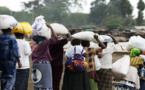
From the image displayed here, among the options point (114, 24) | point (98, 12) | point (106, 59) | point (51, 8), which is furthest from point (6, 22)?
point (98, 12)

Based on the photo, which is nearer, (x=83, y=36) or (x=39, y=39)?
(x=39, y=39)

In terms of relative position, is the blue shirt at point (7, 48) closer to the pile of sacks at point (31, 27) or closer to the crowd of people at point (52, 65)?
the crowd of people at point (52, 65)

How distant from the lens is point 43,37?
3725 mm

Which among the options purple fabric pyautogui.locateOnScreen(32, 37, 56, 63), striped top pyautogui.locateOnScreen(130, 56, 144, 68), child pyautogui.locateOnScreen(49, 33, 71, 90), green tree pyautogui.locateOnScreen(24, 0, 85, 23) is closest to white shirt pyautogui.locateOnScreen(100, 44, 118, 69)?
striped top pyautogui.locateOnScreen(130, 56, 144, 68)

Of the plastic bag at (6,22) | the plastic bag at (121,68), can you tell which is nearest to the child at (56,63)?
the plastic bag at (6,22)

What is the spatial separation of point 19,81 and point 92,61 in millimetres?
1286

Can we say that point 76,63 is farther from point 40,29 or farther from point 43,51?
point 40,29

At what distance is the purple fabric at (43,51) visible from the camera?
12.0 ft

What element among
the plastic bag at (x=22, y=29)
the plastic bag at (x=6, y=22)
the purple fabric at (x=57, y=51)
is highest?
the plastic bag at (x=6, y=22)

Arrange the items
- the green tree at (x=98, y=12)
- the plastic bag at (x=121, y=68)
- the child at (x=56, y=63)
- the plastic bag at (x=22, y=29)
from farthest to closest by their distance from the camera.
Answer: the green tree at (x=98, y=12)
the plastic bag at (x=121, y=68)
the child at (x=56, y=63)
the plastic bag at (x=22, y=29)

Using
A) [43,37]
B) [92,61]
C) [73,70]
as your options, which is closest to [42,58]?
[43,37]

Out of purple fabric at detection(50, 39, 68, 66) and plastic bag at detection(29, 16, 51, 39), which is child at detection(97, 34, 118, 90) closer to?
purple fabric at detection(50, 39, 68, 66)

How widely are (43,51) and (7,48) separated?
1.89 ft

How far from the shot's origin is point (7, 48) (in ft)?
10.7
